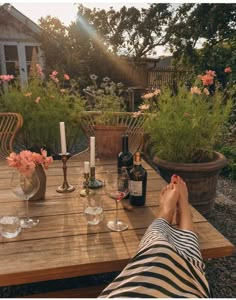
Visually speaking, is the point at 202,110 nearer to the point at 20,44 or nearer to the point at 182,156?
the point at 182,156

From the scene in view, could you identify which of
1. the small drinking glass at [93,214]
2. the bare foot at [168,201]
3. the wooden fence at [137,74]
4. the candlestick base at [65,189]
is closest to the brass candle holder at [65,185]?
the candlestick base at [65,189]

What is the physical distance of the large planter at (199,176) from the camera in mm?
2203

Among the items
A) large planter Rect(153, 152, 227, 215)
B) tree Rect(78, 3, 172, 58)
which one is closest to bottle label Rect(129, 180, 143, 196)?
large planter Rect(153, 152, 227, 215)

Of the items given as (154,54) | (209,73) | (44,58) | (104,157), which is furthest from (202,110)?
(154,54)

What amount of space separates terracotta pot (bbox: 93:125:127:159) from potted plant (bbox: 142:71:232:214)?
49 cm

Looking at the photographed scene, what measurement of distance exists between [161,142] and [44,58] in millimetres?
7481

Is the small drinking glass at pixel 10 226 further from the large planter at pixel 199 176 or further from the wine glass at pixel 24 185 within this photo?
the large planter at pixel 199 176

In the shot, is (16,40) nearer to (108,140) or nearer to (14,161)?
(108,140)

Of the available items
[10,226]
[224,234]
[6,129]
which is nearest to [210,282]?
[224,234]

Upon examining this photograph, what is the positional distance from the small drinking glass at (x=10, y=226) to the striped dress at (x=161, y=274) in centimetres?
46

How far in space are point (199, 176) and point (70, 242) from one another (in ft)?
5.04

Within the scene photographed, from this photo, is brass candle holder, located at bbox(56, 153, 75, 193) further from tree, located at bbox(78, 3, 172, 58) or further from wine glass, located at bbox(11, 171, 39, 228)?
tree, located at bbox(78, 3, 172, 58)

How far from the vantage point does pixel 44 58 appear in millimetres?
8688

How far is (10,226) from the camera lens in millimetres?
1053
